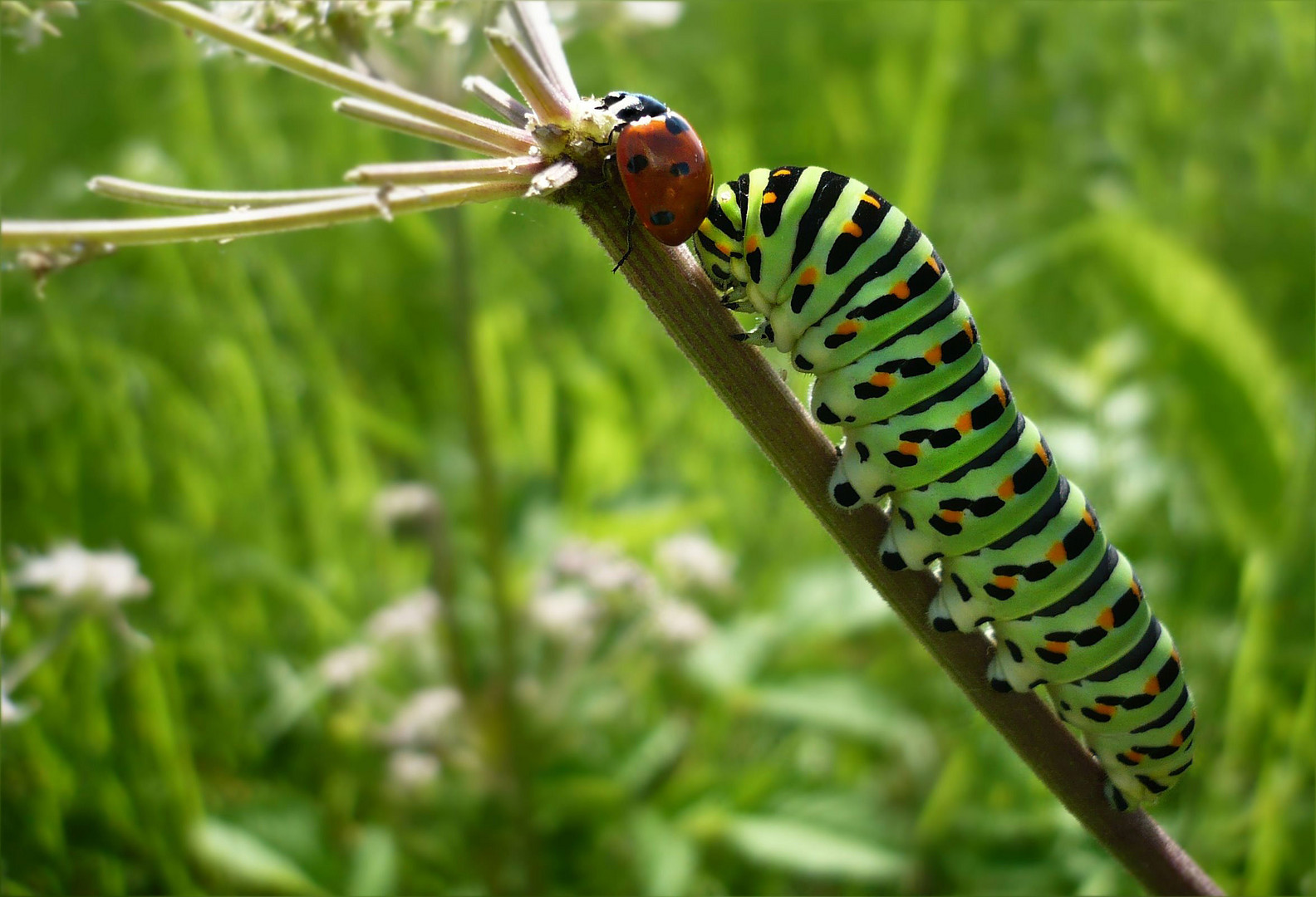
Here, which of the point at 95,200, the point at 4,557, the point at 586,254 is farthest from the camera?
the point at 95,200

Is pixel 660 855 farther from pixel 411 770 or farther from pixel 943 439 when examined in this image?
pixel 943 439

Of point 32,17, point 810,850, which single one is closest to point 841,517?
point 32,17

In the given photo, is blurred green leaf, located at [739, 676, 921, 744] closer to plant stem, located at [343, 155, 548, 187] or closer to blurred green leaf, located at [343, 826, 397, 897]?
blurred green leaf, located at [343, 826, 397, 897]

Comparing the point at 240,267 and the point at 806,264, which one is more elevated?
the point at 240,267

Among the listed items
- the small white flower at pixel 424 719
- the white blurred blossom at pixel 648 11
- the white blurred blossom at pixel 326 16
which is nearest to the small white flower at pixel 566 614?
the small white flower at pixel 424 719

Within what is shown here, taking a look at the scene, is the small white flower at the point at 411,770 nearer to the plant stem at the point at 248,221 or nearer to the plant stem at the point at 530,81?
the plant stem at the point at 248,221

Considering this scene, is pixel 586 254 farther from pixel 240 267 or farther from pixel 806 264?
pixel 806 264

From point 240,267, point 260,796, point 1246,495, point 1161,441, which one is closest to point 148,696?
point 260,796
